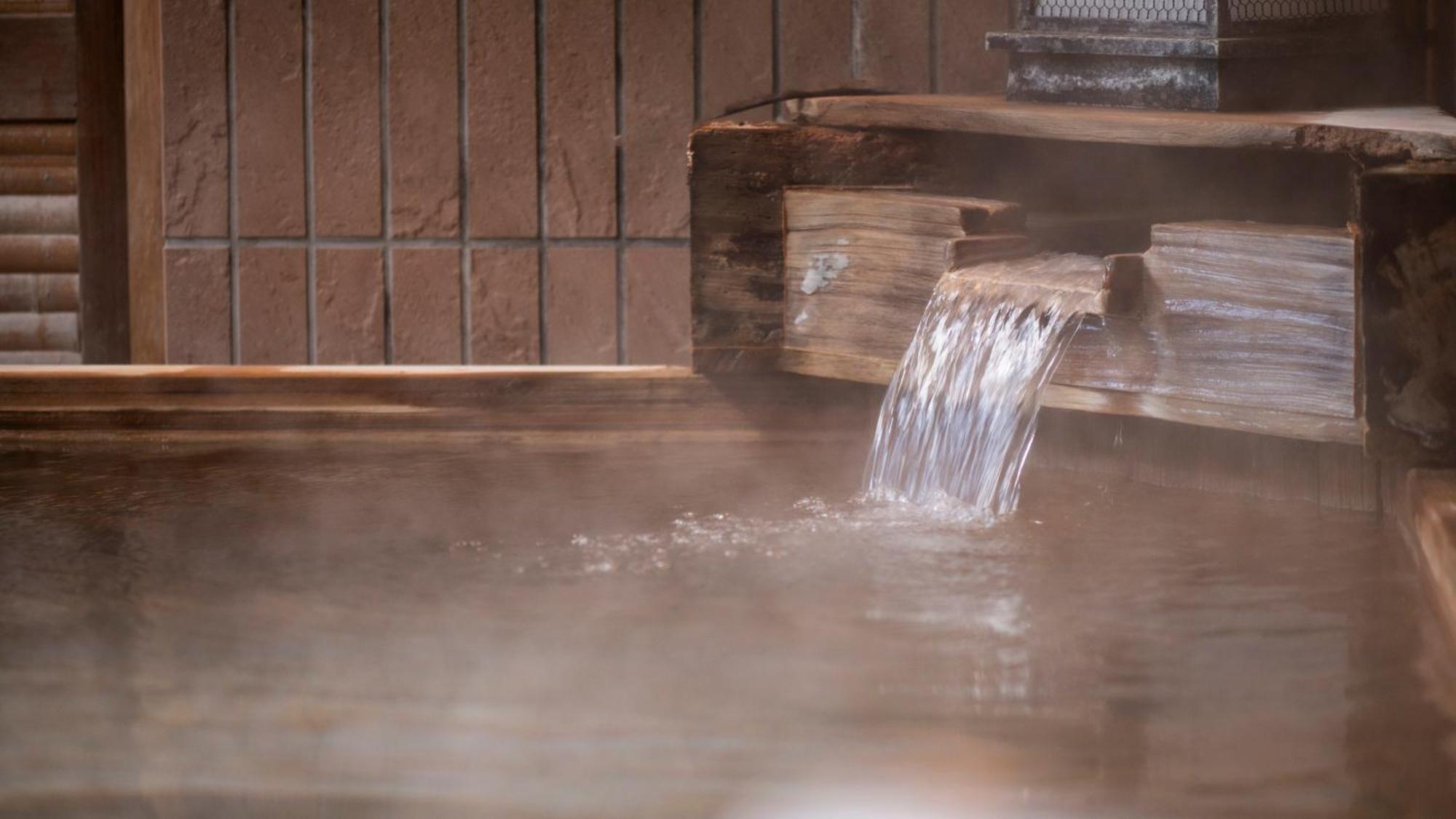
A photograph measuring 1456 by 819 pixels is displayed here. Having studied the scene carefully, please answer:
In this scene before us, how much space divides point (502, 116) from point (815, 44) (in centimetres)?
65

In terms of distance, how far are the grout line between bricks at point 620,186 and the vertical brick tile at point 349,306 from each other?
0.49 metres

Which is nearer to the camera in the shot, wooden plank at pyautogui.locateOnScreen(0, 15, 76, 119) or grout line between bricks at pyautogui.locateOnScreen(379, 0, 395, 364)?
grout line between bricks at pyautogui.locateOnScreen(379, 0, 395, 364)

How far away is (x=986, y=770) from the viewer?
1.27 m

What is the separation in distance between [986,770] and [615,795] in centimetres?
28

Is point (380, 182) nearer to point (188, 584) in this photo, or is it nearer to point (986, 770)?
point (188, 584)

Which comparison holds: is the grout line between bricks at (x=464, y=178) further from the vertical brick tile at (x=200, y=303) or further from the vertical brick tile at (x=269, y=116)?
the vertical brick tile at (x=200, y=303)

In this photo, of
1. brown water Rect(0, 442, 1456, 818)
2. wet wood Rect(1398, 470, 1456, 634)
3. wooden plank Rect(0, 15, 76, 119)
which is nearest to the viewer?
brown water Rect(0, 442, 1456, 818)

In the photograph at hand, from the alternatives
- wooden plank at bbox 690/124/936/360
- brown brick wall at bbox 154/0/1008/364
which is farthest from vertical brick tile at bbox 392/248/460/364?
wooden plank at bbox 690/124/936/360

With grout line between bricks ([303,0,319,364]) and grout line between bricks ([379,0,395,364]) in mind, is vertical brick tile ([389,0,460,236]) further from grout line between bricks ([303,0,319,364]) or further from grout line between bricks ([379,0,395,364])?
grout line between bricks ([303,0,319,364])

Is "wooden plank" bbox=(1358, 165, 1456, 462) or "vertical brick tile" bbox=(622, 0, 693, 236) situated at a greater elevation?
Answer: "vertical brick tile" bbox=(622, 0, 693, 236)

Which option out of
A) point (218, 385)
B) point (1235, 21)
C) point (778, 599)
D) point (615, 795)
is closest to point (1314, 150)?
point (1235, 21)

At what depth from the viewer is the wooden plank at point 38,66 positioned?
3609 millimetres

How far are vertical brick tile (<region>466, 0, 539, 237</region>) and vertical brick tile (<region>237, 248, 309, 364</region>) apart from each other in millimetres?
384

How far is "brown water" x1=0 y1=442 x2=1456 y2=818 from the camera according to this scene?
4.06ft
